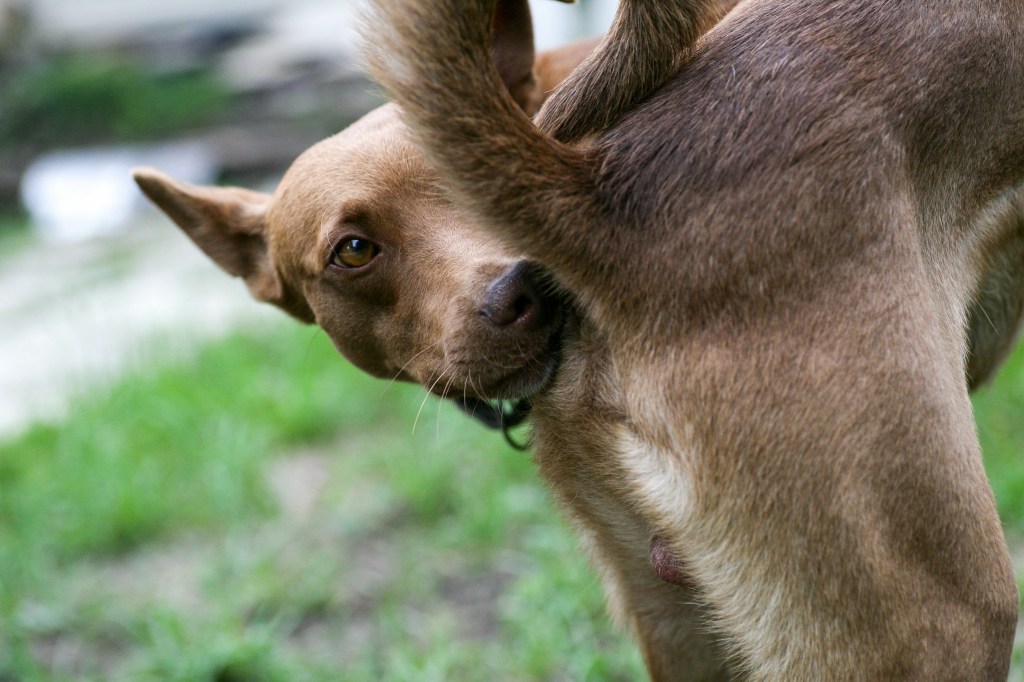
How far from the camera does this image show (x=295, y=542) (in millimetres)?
4262

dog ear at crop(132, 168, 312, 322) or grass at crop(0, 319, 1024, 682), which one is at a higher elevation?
dog ear at crop(132, 168, 312, 322)

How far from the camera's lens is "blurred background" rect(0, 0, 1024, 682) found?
3.57 metres

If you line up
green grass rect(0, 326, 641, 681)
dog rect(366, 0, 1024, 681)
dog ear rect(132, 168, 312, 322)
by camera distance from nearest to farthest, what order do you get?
dog rect(366, 0, 1024, 681), dog ear rect(132, 168, 312, 322), green grass rect(0, 326, 641, 681)

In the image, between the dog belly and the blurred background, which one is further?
the blurred background

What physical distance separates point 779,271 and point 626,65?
0.47 meters

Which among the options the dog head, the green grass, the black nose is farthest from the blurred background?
the black nose

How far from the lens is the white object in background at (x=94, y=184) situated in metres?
10.6

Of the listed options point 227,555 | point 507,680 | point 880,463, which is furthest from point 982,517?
point 227,555

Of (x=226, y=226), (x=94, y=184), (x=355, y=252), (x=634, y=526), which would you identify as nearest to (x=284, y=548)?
(x=226, y=226)

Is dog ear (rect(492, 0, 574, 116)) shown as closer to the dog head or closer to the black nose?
the dog head

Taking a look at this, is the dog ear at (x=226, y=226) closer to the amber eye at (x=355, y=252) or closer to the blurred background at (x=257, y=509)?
the blurred background at (x=257, y=509)

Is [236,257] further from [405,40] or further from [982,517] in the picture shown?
[982,517]

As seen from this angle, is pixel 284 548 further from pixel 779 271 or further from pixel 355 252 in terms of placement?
pixel 779 271

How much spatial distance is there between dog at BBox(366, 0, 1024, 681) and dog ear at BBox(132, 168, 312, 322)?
5.26 ft
